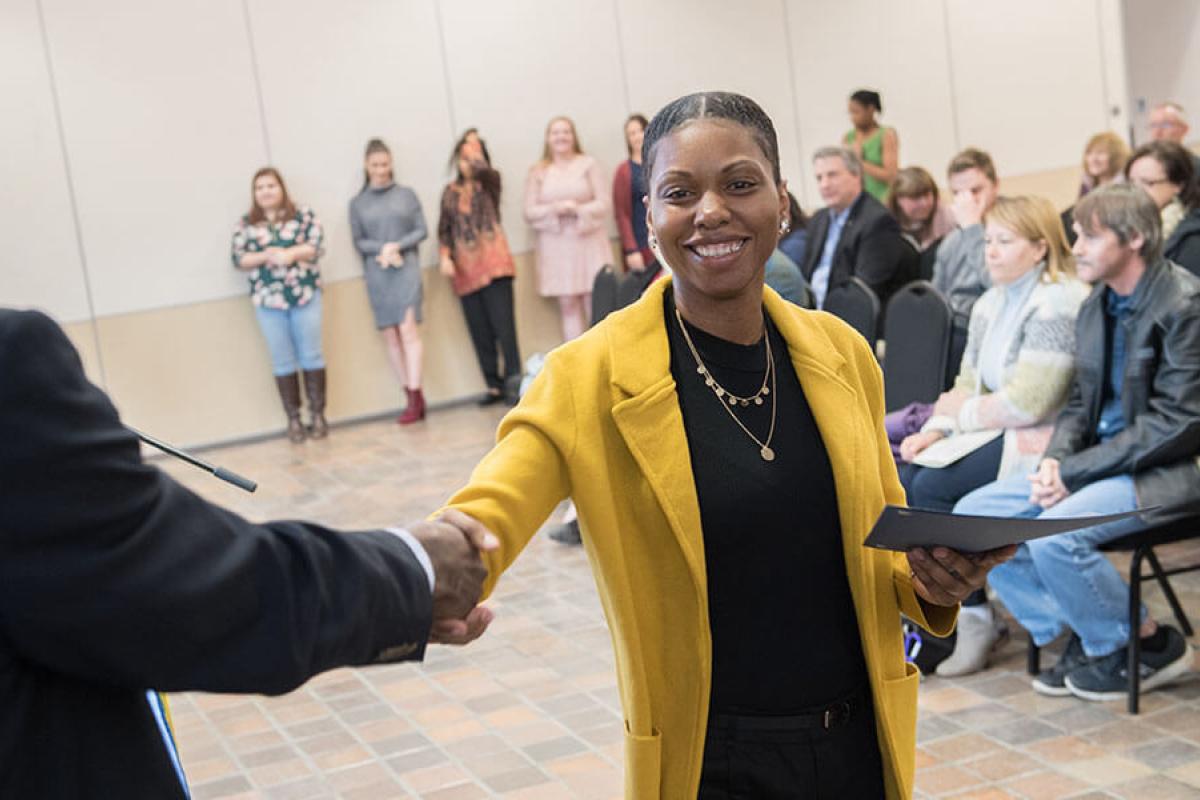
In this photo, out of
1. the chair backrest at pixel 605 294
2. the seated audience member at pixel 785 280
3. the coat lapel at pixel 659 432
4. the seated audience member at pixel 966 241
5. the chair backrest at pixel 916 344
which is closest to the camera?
the coat lapel at pixel 659 432

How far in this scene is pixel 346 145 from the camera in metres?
11.9

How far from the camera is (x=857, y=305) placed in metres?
6.20

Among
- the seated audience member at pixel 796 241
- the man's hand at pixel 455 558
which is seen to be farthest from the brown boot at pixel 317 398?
the man's hand at pixel 455 558

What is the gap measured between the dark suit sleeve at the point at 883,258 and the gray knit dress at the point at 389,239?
501 cm

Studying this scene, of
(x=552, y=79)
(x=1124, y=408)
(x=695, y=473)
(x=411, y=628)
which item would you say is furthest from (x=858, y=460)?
(x=552, y=79)

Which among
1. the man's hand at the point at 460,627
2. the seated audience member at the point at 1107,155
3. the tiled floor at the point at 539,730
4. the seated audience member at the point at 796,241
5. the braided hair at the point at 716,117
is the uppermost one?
the braided hair at the point at 716,117

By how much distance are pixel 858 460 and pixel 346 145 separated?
10.3 m

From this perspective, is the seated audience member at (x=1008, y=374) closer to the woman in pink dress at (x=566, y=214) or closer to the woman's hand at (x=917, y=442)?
the woman's hand at (x=917, y=442)

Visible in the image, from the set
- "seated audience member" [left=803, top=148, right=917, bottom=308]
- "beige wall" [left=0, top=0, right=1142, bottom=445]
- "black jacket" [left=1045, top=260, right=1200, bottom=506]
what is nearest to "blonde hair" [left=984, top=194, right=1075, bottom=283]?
"black jacket" [left=1045, top=260, right=1200, bottom=506]

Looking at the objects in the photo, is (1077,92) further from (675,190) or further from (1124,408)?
(675,190)

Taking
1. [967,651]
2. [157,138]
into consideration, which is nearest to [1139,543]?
[967,651]

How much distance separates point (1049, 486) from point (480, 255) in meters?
7.65

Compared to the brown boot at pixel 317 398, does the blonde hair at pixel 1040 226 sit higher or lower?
higher

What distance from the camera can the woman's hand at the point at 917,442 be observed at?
207 inches
